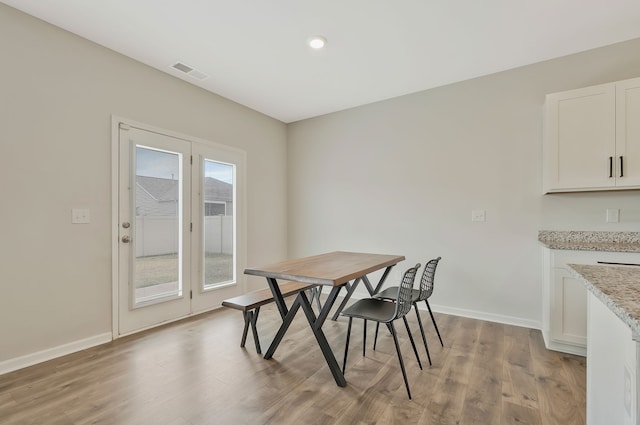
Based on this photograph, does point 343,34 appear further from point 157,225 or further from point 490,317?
point 490,317

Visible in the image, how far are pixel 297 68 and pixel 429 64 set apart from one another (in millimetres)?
1372

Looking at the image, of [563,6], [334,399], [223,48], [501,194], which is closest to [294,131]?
[223,48]

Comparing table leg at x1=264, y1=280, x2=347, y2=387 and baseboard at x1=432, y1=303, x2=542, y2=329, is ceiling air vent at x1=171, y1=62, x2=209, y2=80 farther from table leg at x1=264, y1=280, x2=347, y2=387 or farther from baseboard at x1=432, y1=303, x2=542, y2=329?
baseboard at x1=432, y1=303, x2=542, y2=329

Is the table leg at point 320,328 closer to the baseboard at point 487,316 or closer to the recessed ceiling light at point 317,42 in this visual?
the baseboard at point 487,316

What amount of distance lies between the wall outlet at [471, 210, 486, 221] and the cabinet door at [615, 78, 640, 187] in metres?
1.11

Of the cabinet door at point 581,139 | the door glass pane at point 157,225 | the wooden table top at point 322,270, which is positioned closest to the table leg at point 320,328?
the wooden table top at point 322,270

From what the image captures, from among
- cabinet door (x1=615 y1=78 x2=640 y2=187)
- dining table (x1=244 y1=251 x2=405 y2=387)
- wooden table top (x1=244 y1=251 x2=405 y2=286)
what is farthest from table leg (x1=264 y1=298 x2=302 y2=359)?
cabinet door (x1=615 y1=78 x2=640 y2=187)

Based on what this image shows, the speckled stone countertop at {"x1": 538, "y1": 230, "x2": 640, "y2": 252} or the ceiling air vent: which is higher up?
the ceiling air vent

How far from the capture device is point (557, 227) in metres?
2.98

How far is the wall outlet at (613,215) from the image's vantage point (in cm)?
272

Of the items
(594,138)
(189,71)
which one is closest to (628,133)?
(594,138)

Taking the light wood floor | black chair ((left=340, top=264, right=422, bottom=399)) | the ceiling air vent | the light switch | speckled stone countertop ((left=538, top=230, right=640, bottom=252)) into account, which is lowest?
the light wood floor

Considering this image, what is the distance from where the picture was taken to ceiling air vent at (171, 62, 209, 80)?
123 inches

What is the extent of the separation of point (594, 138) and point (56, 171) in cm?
456
